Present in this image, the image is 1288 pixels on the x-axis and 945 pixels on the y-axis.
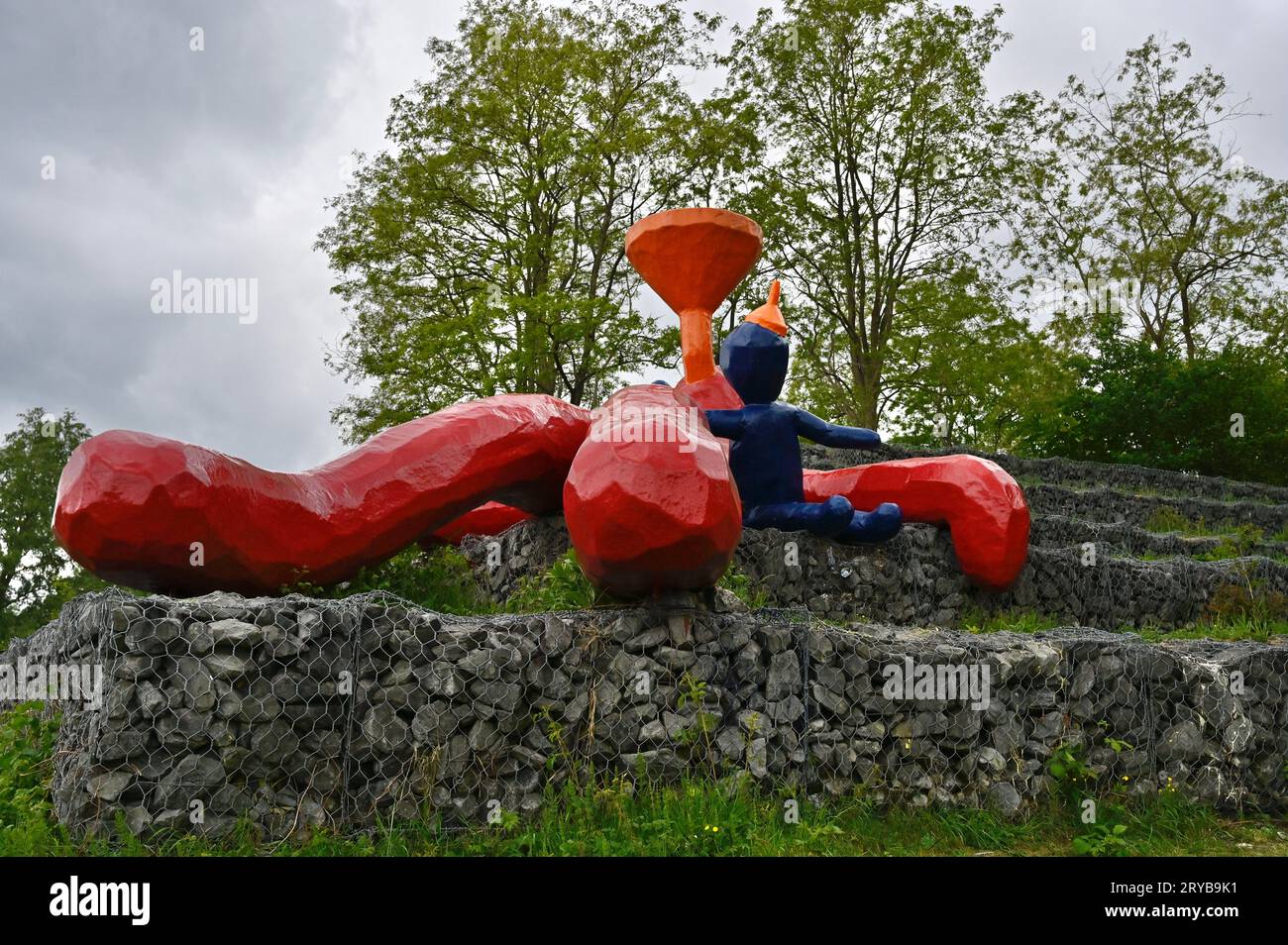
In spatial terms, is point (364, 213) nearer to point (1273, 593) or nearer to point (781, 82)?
point (781, 82)

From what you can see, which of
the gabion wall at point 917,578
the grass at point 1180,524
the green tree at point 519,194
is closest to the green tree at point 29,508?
the green tree at point 519,194

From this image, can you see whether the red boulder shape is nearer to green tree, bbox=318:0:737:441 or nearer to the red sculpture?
the red sculpture

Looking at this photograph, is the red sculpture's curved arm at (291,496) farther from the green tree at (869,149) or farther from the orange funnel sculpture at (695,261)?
the green tree at (869,149)

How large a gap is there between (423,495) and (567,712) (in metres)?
1.53

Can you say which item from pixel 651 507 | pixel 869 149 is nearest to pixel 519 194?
pixel 869 149

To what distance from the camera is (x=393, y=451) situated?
16.9 feet

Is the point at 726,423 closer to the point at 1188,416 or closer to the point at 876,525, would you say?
the point at 876,525

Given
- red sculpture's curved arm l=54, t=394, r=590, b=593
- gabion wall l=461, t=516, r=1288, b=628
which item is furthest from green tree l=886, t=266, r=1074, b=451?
red sculpture's curved arm l=54, t=394, r=590, b=593

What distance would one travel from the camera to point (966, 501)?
7.07 meters

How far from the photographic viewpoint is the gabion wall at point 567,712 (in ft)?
11.9

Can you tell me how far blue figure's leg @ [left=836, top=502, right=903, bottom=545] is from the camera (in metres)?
6.85

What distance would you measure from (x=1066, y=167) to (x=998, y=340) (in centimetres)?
549

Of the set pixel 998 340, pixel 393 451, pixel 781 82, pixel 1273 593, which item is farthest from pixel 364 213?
pixel 1273 593

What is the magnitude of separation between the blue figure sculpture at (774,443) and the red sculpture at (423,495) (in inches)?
28.4
